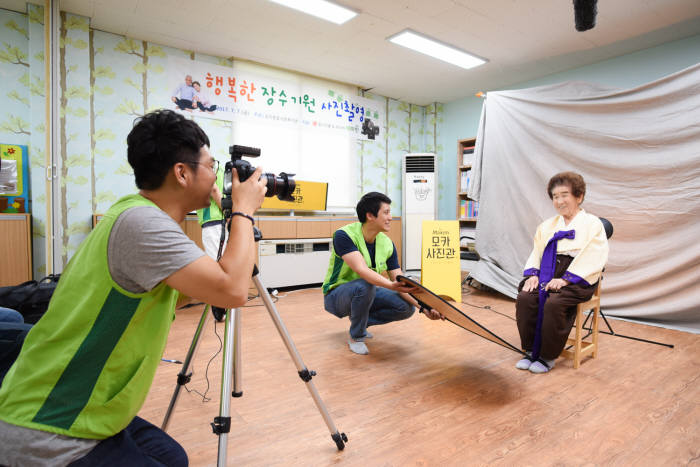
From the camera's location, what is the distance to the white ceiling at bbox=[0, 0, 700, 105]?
310 centimetres

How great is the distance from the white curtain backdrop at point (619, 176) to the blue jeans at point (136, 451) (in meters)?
3.49

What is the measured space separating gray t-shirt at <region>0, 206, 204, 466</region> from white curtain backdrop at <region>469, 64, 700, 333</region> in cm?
350

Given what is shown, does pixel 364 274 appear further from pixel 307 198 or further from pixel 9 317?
pixel 307 198

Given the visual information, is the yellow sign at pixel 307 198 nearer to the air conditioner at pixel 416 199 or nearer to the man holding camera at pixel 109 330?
the air conditioner at pixel 416 199

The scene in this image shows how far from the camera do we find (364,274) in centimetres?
216

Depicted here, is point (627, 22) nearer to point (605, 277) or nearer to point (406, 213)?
point (605, 277)

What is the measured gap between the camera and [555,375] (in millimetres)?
2094

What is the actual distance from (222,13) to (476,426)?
11.4ft

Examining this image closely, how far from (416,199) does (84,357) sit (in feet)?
16.3

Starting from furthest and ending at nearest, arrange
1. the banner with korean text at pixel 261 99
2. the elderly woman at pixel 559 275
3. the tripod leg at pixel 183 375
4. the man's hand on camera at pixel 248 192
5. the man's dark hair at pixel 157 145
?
the banner with korean text at pixel 261 99 → the elderly woman at pixel 559 275 → the tripod leg at pixel 183 375 → the man's hand on camera at pixel 248 192 → the man's dark hair at pixel 157 145

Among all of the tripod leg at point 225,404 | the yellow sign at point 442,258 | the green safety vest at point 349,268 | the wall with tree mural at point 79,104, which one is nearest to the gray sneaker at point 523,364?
the green safety vest at point 349,268

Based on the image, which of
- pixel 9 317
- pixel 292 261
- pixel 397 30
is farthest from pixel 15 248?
pixel 397 30

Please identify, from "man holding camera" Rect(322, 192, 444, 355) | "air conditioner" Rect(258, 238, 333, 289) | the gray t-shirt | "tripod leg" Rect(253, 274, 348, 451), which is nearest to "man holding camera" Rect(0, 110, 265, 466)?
the gray t-shirt

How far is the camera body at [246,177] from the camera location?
100 cm
